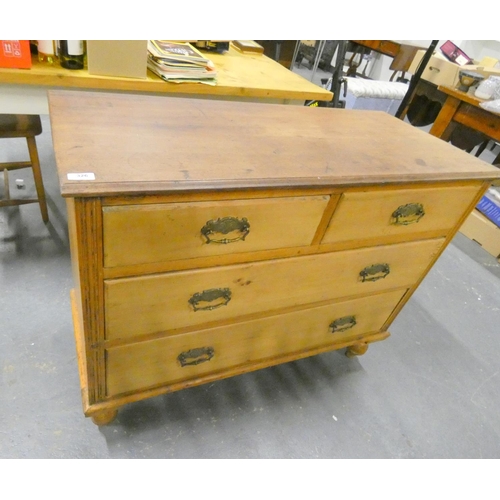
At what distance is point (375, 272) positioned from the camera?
A: 1.16 metres

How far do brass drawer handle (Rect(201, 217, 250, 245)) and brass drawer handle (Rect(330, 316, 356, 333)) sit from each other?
0.61 metres

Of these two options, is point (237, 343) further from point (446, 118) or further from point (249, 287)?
point (446, 118)

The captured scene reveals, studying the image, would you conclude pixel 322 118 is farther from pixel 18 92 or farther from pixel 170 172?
pixel 18 92

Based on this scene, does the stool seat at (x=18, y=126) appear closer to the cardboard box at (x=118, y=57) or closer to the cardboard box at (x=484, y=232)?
the cardboard box at (x=118, y=57)

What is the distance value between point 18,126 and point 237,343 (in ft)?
4.18

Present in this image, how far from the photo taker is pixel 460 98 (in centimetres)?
225

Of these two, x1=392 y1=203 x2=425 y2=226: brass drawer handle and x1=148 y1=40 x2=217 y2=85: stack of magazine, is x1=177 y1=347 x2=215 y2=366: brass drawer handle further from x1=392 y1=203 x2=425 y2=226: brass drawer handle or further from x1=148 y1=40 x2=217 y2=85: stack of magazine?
x1=148 y1=40 x2=217 y2=85: stack of magazine

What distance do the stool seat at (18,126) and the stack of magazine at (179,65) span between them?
58cm

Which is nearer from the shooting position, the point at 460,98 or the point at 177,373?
the point at 177,373

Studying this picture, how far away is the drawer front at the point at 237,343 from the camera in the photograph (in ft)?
3.29

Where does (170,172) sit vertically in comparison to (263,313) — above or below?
above

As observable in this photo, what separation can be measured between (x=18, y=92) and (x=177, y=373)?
104cm

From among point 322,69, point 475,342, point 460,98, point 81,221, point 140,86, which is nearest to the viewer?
point 81,221
